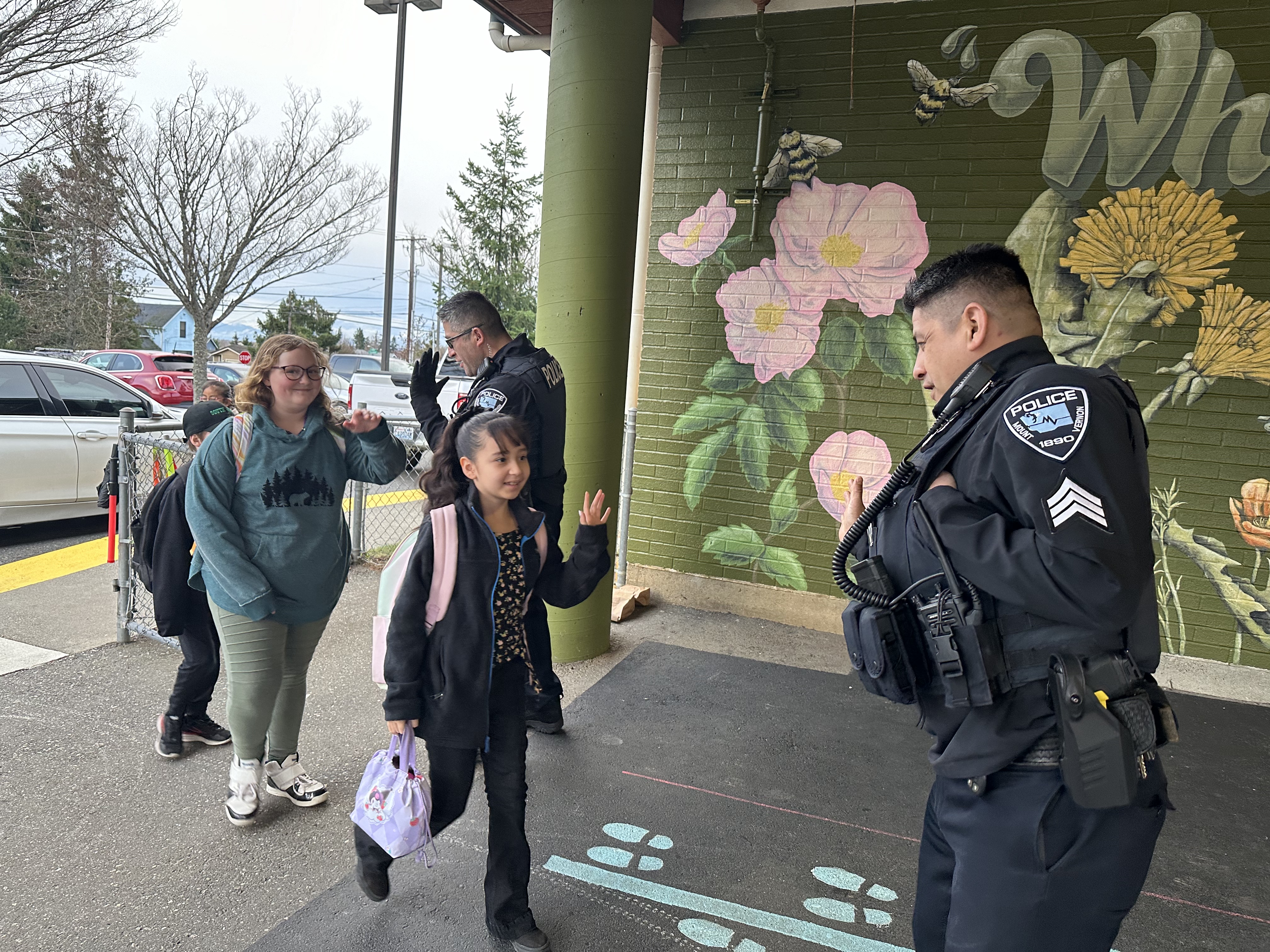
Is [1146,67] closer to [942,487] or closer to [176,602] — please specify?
[942,487]

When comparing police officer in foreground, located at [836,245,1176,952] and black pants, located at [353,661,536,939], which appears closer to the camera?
police officer in foreground, located at [836,245,1176,952]

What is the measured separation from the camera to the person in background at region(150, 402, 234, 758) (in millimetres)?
3393

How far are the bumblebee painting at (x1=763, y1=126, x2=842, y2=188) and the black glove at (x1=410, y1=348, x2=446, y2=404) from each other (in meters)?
3.00

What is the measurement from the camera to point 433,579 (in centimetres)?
239

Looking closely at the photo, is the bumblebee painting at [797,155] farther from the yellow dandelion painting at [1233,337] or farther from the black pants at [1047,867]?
the black pants at [1047,867]

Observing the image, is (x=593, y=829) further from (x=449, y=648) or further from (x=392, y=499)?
(x=392, y=499)

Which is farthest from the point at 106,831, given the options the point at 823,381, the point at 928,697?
the point at 823,381

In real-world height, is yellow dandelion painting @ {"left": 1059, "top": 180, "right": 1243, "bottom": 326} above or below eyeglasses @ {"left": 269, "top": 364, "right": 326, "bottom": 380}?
above

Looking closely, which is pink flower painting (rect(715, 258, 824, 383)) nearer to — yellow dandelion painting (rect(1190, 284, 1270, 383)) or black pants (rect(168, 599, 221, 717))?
yellow dandelion painting (rect(1190, 284, 1270, 383))

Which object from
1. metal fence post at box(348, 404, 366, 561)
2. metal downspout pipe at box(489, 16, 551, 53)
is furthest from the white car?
metal downspout pipe at box(489, 16, 551, 53)

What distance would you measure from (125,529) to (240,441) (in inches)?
91.1

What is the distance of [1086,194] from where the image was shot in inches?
193

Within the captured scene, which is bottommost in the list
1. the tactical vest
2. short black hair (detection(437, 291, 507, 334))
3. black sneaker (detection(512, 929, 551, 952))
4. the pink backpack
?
black sneaker (detection(512, 929, 551, 952))

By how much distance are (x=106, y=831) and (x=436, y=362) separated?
2.21 m
